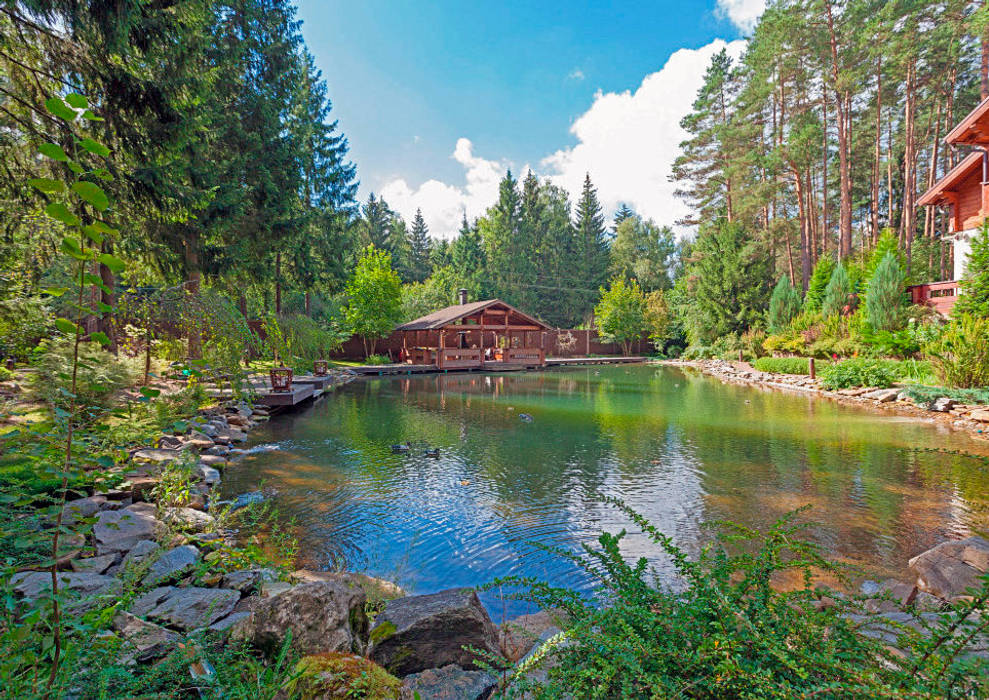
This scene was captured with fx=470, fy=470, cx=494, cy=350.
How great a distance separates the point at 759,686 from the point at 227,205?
11.3m

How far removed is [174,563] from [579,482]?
15.5 ft

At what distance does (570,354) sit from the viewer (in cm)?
3662

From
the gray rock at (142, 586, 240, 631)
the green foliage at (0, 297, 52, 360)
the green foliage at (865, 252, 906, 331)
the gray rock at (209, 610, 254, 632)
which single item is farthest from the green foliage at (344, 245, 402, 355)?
the gray rock at (209, 610, 254, 632)

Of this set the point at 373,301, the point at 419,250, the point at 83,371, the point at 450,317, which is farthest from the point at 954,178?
the point at 419,250

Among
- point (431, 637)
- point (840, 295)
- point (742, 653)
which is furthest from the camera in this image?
point (840, 295)

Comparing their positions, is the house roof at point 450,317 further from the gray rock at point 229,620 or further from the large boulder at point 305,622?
the large boulder at point 305,622

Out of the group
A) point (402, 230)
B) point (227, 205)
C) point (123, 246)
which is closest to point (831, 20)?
point (227, 205)

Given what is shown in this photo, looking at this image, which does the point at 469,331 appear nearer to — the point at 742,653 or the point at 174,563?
the point at 174,563

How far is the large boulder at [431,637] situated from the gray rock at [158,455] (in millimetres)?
3862

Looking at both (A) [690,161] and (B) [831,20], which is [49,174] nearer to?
(B) [831,20]

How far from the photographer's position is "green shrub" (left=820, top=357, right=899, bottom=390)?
539 inches

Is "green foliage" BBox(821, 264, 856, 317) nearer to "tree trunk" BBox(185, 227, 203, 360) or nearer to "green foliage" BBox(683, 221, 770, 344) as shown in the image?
Answer: "green foliage" BBox(683, 221, 770, 344)

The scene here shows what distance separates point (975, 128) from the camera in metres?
14.7

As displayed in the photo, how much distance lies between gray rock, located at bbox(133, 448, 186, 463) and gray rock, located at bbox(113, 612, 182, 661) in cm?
316
